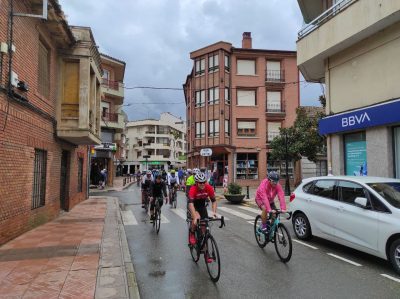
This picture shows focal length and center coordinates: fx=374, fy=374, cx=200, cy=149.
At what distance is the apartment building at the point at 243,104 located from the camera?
3512 centimetres

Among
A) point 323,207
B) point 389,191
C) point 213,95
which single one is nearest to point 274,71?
point 213,95

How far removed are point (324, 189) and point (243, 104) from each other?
2801 centimetres

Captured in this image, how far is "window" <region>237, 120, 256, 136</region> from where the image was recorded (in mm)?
35594

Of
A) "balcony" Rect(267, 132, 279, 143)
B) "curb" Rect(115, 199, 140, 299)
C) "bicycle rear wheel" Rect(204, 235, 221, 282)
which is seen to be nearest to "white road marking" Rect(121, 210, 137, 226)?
"curb" Rect(115, 199, 140, 299)

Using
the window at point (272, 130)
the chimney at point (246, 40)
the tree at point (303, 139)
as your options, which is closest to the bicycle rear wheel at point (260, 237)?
the tree at point (303, 139)

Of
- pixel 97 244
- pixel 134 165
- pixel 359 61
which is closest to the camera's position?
pixel 97 244

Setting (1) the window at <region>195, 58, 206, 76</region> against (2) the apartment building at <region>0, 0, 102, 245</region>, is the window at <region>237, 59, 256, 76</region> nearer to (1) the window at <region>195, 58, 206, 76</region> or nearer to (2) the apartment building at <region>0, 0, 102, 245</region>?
(1) the window at <region>195, 58, 206, 76</region>

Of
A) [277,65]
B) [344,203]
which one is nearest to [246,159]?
[277,65]

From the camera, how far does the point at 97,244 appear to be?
831 centimetres

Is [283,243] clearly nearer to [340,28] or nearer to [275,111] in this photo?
[340,28]

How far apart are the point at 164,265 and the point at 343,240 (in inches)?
142

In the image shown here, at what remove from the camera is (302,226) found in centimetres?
904

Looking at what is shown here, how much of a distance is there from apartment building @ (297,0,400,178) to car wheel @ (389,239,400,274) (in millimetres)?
5849

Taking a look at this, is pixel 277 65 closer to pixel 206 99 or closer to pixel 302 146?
pixel 206 99
